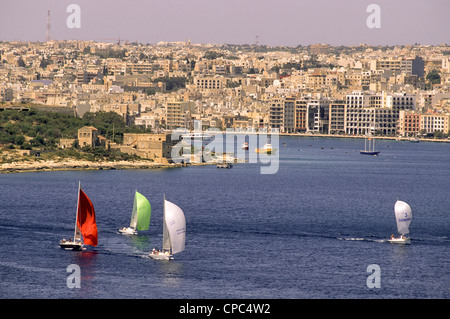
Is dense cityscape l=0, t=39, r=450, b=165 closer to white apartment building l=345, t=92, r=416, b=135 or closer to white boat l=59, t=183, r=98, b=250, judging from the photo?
white apartment building l=345, t=92, r=416, b=135

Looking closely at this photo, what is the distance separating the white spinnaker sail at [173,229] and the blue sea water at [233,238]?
543mm

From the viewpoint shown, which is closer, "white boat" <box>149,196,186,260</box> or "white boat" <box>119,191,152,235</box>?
"white boat" <box>149,196,186,260</box>

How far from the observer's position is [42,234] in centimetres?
4056

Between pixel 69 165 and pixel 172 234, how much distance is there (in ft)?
120

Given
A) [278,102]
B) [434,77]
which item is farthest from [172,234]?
[434,77]

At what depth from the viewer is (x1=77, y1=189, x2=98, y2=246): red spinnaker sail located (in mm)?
37562

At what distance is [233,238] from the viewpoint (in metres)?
40.5

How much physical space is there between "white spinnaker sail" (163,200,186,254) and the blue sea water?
1.78 feet

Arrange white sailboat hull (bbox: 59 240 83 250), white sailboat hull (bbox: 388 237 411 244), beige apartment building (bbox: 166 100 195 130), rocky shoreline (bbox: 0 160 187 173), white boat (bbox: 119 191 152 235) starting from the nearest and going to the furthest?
1. white sailboat hull (bbox: 59 240 83 250)
2. white sailboat hull (bbox: 388 237 411 244)
3. white boat (bbox: 119 191 152 235)
4. rocky shoreline (bbox: 0 160 187 173)
5. beige apartment building (bbox: 166 100 195 130)

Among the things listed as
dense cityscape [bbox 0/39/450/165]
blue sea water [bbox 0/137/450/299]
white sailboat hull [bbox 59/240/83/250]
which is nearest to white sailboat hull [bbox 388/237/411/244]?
blue sea water [bbox 0/137/450/299]

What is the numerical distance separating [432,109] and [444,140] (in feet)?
43.1

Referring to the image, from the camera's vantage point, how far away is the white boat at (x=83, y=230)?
37500mm

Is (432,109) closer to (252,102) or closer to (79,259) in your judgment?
(252,102)
